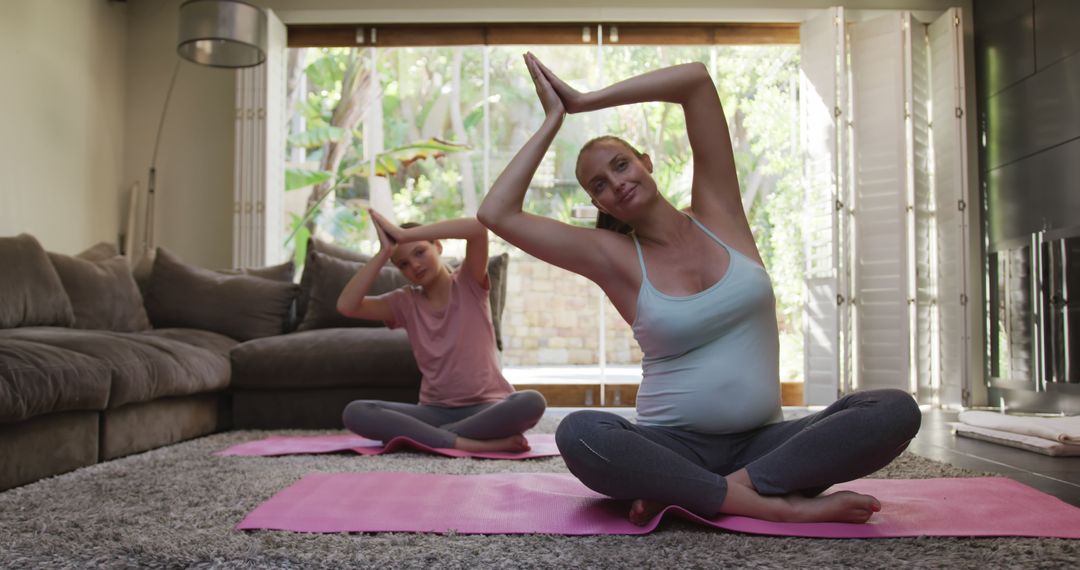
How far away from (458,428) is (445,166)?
14.0 ft

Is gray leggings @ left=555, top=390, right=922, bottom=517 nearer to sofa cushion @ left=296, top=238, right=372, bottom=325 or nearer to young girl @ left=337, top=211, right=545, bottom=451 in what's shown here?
young girl @ left=337, top=211, right=545, bottom=451

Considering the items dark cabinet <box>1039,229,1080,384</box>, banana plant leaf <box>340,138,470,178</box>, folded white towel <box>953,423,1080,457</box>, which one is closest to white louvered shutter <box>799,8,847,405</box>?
dark cabinet <box>1039,229,1080,384</box>

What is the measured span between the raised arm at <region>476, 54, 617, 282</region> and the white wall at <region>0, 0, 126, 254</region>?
3.81m

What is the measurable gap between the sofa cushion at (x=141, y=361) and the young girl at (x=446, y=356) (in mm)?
649

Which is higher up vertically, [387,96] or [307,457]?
[387,96]

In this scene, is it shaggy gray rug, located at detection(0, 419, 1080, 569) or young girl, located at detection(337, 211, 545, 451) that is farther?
young girl, located at detection(337, 211, 545, 451)

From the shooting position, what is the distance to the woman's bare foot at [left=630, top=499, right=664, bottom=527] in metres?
1.60

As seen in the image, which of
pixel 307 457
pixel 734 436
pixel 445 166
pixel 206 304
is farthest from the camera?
pixel 445 166

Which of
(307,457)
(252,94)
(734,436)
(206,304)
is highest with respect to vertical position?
(252,94)

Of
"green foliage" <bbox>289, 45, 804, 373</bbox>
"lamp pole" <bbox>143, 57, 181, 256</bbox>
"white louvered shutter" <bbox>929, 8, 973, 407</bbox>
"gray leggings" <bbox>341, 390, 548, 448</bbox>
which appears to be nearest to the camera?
"gray leggings" <bbox>341, 390, 548, 448</bbox>

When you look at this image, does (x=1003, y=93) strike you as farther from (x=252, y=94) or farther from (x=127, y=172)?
(x=127, y=172)

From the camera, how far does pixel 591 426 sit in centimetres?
162

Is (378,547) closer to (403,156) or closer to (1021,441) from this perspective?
(1021,441)

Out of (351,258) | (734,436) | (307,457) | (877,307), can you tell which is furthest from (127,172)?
(734,436)
